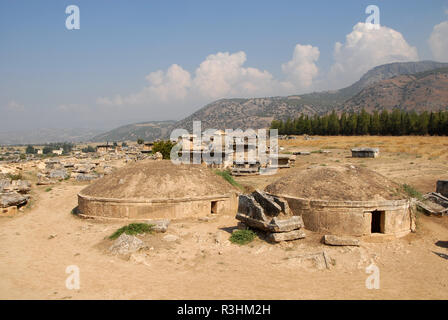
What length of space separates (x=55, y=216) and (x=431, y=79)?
6404 inches

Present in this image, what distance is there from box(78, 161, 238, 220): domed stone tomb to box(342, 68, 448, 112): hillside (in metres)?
128

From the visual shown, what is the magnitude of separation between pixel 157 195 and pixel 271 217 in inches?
200

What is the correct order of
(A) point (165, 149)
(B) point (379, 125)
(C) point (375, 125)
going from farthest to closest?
(C) point (375, 125)
(B) point (379, 125)
(A) point (165, 149)

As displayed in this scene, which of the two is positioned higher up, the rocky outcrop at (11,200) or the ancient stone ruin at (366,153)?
the ancient stone ruin at (366,153)

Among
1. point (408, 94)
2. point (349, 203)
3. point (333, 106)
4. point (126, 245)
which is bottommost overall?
point (126, 245)

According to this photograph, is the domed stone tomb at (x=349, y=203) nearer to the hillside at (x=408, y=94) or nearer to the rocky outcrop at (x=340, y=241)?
the rocky outcrop at (x=340, y=241)

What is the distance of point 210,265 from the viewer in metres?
8.61

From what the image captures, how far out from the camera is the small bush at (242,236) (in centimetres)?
1016

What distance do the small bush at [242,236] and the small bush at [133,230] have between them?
9.68 feet

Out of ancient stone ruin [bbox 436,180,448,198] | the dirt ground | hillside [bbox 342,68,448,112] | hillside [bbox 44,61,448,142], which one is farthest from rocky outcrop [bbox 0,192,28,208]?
hillside [bbox 342,68,448,112]

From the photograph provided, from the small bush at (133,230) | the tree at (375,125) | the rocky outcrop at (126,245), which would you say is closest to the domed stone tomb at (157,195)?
the small bush at (133,230)

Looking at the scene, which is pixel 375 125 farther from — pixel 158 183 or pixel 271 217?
pixel 271 217

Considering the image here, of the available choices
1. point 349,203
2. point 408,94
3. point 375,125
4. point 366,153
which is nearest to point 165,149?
point 366,153

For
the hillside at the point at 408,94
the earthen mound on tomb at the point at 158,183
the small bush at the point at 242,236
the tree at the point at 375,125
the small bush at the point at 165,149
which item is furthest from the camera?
the hillside at the point at 408,94
